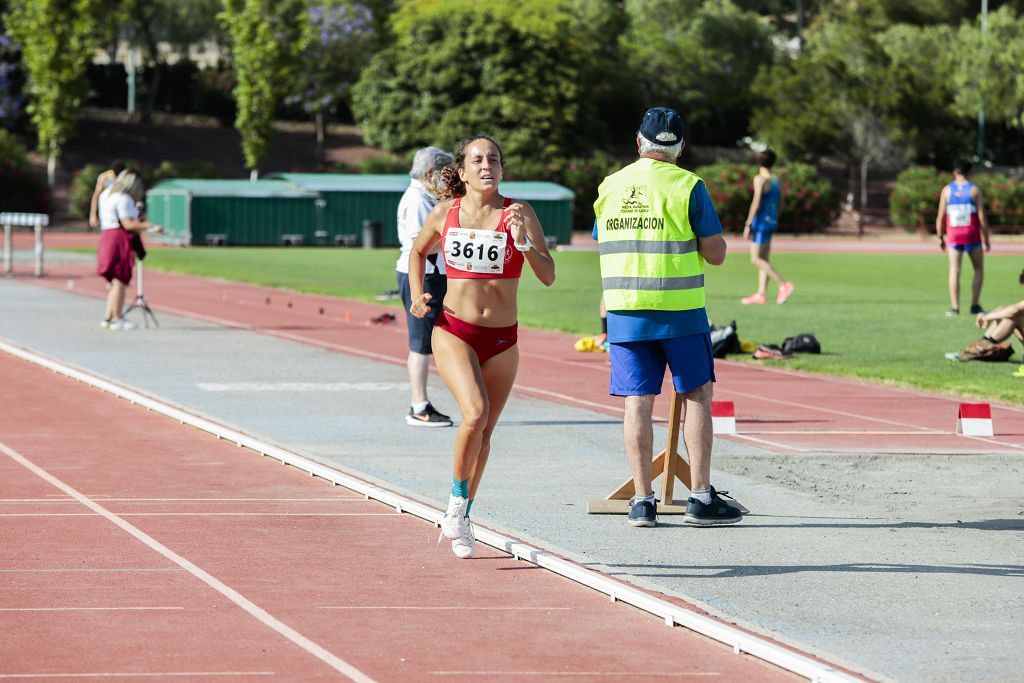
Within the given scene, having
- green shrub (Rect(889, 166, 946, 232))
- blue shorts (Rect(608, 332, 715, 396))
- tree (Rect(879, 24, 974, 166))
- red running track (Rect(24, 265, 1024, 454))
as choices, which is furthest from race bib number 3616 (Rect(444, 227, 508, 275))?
tree (Rect(879, 24, 974, 166))

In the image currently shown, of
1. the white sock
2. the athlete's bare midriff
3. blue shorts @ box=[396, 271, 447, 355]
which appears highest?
the athlete's bare midriff

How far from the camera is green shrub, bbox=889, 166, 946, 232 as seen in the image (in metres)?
62.7

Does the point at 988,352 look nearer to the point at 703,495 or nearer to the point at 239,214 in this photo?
the point at 703,495

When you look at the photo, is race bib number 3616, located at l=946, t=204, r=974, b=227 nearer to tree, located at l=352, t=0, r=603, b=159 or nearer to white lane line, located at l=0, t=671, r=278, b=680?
white lane line, located at l=0, t=671, r=278, b=680

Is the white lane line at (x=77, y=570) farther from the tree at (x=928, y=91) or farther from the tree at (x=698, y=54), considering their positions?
the tree at (x=698, y=54)

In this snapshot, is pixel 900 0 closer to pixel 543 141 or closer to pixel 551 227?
pixel 543 141

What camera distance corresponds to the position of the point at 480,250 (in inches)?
318

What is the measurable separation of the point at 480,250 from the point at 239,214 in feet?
155

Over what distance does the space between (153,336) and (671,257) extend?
40.9ft

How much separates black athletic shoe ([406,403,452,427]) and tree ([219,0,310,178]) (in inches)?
2485

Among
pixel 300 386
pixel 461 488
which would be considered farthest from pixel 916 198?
pixel 461 488

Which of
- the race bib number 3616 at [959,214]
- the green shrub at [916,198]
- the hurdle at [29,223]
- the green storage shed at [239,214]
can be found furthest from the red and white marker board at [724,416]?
the green shrub at [916,198]

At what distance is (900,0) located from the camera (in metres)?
89.3

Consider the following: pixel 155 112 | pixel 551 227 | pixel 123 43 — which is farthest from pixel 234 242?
pixel 123 43
